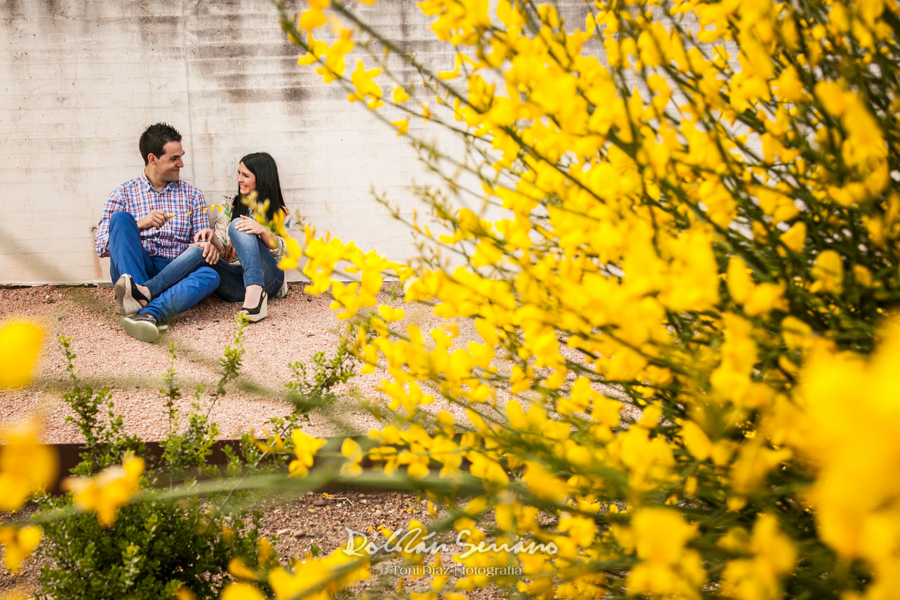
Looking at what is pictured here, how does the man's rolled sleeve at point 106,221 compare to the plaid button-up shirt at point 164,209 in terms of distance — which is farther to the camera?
the plaid button-up shirt at point 164,209

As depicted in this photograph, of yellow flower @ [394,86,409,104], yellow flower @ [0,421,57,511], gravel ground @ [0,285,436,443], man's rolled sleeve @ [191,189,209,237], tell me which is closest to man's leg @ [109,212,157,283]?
gravel ground @ [0,285,436,443]

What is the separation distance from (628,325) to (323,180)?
5155 millimetres

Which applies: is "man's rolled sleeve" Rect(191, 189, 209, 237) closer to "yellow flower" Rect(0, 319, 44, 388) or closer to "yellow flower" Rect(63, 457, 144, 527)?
"yellow flower" Rect(63, 457, 144, 527)

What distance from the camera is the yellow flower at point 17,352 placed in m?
0.32

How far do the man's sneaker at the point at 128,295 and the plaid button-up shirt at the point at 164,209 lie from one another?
56cm

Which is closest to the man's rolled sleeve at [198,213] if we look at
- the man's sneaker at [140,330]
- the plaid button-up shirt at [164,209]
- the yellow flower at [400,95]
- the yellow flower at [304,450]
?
the plaid button-up shirt at [164,209]

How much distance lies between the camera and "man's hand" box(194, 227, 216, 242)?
14.7ft

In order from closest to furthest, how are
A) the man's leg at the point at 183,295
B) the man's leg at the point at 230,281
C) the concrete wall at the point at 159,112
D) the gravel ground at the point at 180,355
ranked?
1. the gravel ground at the point at 180,355
2. the man's leg at the point at 183,295
3. the man's leg at the point at 230,281
4. the concrete wall at the point at 159,112

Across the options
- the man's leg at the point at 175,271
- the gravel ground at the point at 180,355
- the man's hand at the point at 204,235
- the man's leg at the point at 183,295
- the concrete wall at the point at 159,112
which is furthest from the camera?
the concrete wall at the point at 159,112

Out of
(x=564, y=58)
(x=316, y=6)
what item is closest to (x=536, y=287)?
(x=564, y=58)

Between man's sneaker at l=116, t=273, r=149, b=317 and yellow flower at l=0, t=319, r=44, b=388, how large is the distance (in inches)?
158

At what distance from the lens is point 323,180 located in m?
5.34

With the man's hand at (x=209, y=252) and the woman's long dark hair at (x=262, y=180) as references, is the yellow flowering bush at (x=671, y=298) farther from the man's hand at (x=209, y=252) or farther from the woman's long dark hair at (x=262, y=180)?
the woman's long dark hair at (x=262, y=180)

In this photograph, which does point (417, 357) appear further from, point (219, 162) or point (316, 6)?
point (219, 162)
